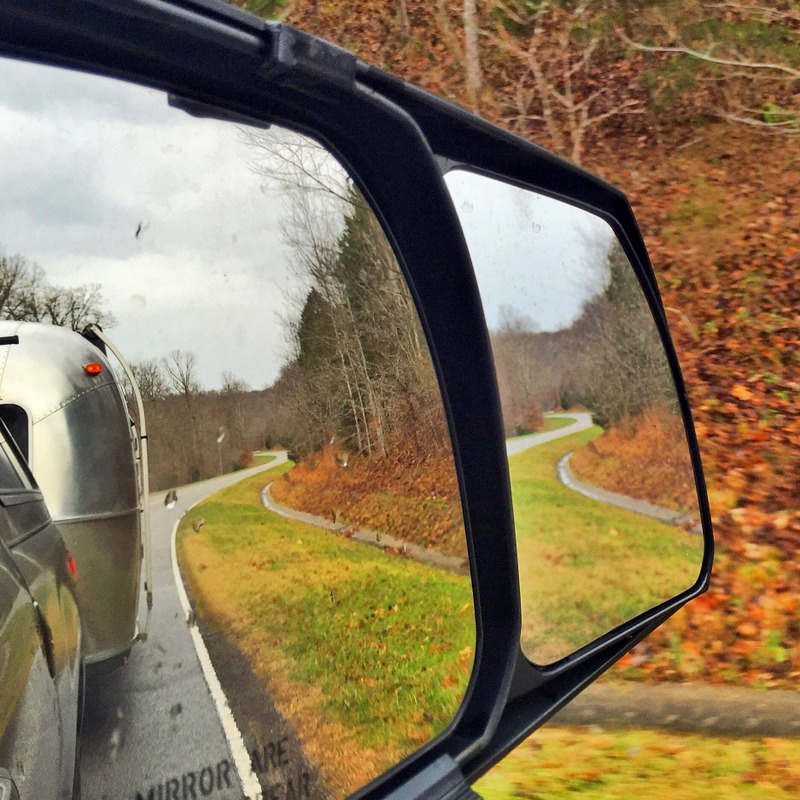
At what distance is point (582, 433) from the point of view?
272cm

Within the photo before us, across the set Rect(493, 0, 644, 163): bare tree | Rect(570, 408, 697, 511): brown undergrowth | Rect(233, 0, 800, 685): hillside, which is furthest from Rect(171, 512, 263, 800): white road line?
Rect(493, 0, 644, 163): bare tree

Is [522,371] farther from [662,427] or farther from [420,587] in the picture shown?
[662,427]

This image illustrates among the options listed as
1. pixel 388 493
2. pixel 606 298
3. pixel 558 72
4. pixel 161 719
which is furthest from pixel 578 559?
pixel 558 72

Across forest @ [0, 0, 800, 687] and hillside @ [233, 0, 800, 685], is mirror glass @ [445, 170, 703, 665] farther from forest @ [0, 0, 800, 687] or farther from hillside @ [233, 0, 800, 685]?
hillside @ [233, 0, 800, 685]

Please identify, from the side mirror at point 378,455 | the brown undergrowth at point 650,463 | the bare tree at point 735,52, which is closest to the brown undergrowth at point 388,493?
the side mirror at point 378,455

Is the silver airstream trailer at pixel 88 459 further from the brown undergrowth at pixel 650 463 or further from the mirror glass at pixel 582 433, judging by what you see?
the brown undergrowth at pixel 650 463

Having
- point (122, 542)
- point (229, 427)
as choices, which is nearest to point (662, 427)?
point (229, 427)

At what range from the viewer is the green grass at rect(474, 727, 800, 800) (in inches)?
140

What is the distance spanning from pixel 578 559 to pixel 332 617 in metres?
1.42

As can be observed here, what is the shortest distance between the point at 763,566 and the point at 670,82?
29.2ft

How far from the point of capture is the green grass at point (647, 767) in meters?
3.55

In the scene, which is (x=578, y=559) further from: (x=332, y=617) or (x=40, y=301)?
(x=40, y=301)

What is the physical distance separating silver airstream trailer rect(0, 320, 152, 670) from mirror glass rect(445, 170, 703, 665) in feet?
3.90

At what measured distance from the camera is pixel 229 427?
1.28m
